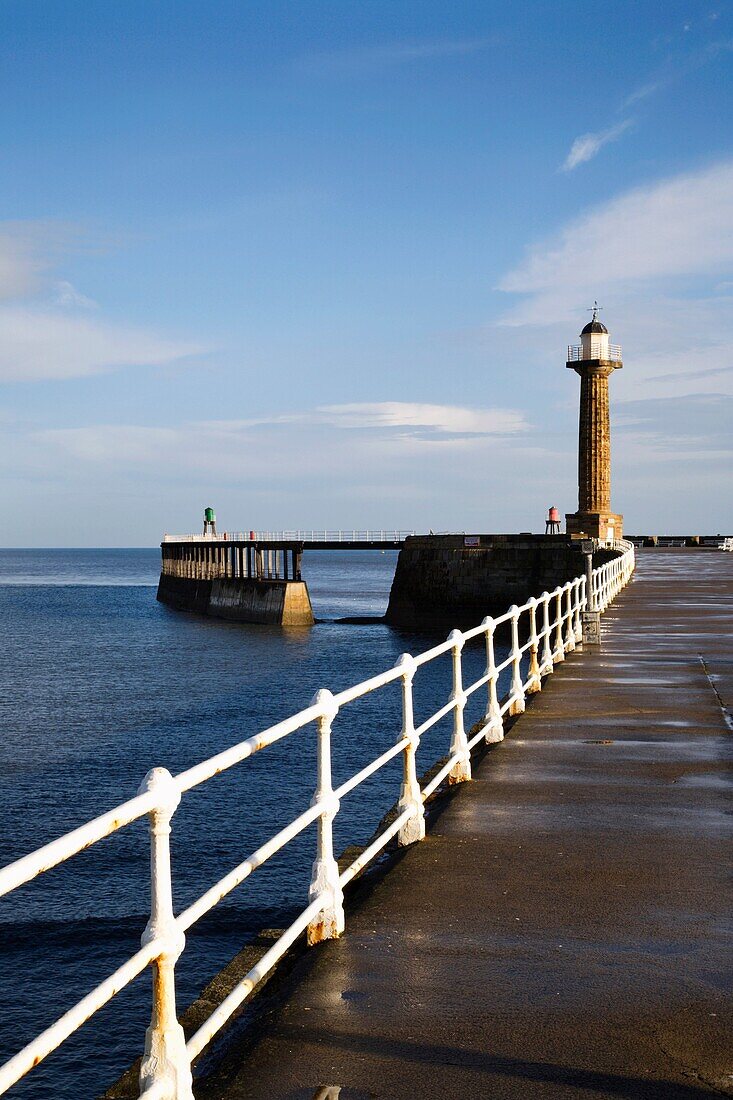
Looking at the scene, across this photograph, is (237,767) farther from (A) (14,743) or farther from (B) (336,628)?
(B) (336,628)

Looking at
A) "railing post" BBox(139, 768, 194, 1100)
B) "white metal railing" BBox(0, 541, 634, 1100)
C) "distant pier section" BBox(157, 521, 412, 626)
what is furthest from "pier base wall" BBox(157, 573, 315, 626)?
"railing post" BBox(139, 768, 194, 1100)

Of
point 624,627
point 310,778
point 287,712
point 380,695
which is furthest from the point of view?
point 380,695

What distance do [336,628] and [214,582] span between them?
18.2 metres

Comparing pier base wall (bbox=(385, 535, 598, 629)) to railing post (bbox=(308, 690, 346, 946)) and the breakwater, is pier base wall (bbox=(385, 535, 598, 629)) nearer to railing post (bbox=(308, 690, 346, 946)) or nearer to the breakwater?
the breakwater

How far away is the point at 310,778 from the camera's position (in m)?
21.8

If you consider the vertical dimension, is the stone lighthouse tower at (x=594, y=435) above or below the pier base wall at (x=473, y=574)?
above

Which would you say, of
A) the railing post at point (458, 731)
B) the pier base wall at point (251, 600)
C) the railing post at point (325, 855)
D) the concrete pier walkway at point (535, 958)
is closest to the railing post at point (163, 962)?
the concrete pier walkway at point (535, 958)

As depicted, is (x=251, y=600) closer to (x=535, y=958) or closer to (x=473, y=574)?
(x=473, y=574)

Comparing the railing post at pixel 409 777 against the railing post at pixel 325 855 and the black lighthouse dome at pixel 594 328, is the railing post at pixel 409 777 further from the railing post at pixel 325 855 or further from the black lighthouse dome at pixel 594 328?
the black lighthouse dome at pixel 594 328

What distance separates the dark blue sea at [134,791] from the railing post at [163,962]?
22.7 feet

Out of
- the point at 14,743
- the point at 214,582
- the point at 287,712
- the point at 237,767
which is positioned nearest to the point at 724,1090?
the point at 237,767

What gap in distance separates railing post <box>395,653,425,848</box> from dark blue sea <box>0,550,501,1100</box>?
4.25 m

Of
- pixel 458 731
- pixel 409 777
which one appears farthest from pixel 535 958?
pixel 458 731

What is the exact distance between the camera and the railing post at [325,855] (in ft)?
17.5
